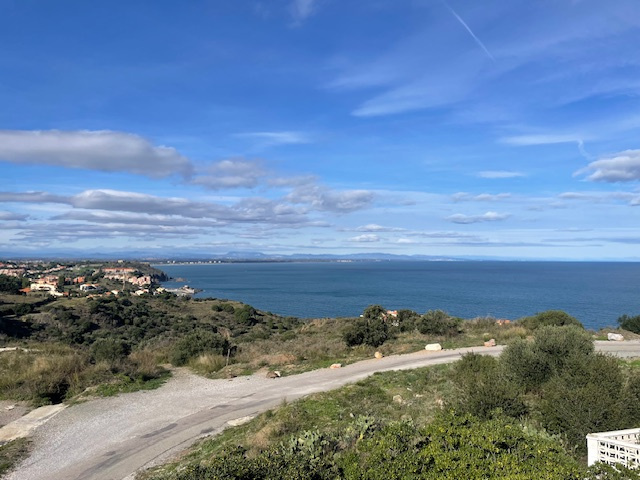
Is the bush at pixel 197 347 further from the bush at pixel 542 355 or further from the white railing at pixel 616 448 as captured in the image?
the white railing at pixel 616 448

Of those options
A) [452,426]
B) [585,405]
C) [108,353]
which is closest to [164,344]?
[108,353]

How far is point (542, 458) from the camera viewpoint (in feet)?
17.9

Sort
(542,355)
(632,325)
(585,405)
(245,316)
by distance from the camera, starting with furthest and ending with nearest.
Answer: (245,316), (632,325), (542,355), (585,405)

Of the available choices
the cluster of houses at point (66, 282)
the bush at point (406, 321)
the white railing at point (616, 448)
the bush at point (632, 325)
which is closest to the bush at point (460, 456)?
the white railing at point (616, 448)

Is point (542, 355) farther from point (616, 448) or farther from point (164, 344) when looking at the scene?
point (164, 344)

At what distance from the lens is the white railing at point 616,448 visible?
5.84 metres

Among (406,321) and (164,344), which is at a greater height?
(406,321)

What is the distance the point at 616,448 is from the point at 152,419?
10463 mm

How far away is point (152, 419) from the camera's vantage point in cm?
1141

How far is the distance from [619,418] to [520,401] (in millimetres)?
1744

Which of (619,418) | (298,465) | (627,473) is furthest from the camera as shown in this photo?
(619,418)

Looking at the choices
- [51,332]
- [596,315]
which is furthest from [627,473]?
[596,315]

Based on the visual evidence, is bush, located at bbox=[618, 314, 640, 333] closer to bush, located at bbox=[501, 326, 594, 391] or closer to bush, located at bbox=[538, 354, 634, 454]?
bush, located at bbox=[501, 326, 594, 391]

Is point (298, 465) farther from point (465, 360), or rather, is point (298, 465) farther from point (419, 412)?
point (465, 360)
